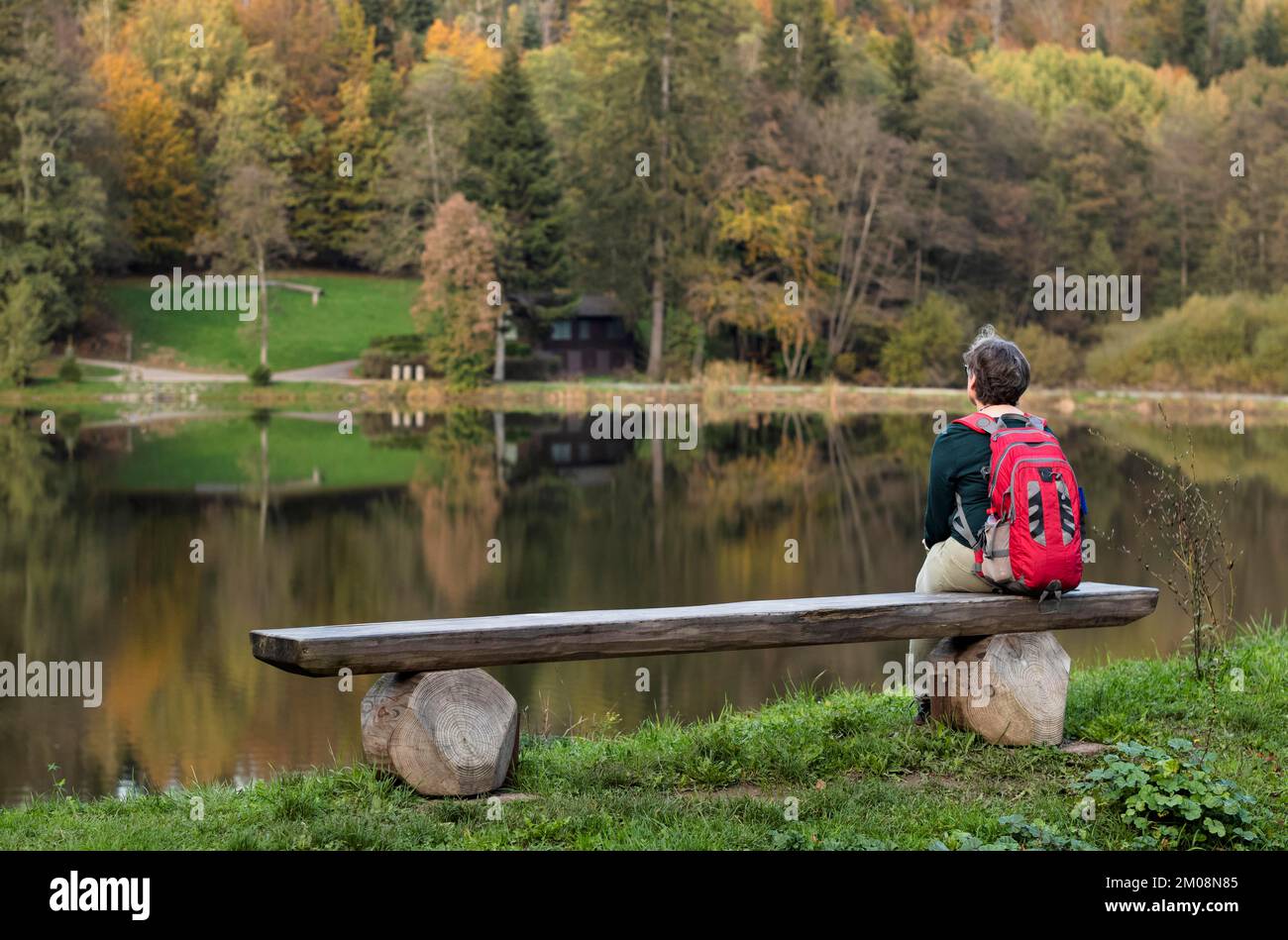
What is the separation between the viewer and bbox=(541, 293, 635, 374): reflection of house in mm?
45062

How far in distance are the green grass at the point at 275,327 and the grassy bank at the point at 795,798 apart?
127 ft

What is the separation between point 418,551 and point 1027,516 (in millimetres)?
12318

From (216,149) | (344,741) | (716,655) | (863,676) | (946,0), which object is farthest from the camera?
(946,0)

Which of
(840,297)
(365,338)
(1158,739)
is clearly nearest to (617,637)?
(1158,739)

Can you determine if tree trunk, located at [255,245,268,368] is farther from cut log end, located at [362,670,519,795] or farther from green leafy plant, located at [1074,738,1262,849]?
green leafy plant, located at [1074,738,1262,849]

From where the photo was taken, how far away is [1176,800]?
14.3ft

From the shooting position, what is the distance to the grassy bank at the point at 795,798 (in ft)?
14.3

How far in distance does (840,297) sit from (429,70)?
63.0 feet

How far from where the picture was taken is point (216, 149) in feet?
166

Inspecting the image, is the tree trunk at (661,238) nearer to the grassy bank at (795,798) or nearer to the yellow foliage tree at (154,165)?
the yellow foliage tree at (154,165)

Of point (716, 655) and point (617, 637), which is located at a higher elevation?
point (617, 637)

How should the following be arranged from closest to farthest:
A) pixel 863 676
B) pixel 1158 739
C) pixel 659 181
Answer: pixel 1158 739, pixel 863 676, pixel 659 181

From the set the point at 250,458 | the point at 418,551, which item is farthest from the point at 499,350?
the point at 418,551

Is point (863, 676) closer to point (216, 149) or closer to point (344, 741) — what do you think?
point (344, 741)
